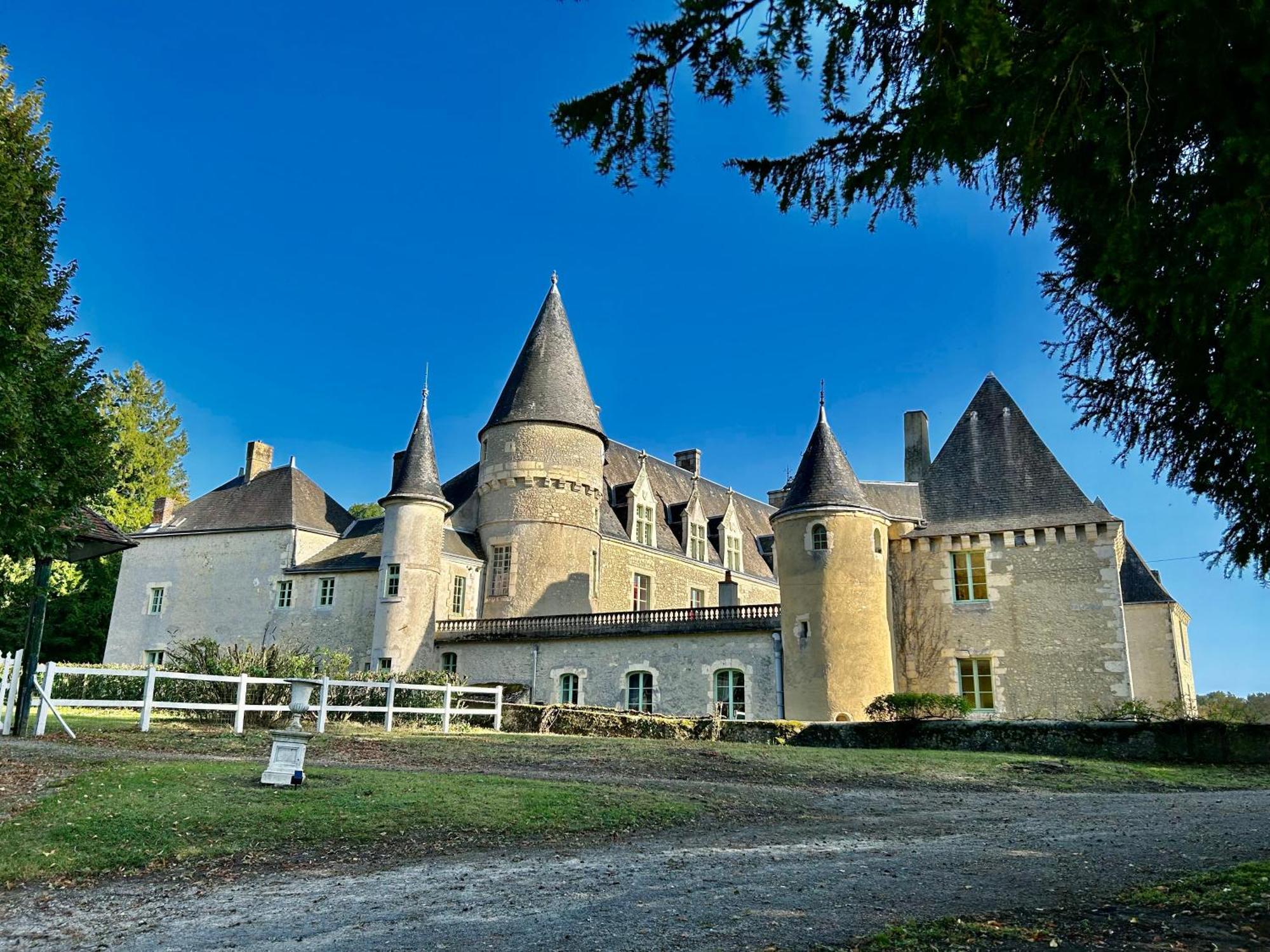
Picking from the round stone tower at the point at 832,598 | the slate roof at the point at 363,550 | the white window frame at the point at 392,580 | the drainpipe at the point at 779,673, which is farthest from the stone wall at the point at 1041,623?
the white window frame at the point at 392,580

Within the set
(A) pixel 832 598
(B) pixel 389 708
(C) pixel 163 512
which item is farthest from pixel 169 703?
(C) pixel 163 512

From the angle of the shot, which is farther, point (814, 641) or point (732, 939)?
point (814, 641)

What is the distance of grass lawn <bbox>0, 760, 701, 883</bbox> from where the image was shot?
677cm

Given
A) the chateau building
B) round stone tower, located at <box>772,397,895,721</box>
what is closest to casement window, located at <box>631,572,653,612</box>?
the chateau building

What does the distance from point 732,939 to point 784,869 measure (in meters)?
1.79

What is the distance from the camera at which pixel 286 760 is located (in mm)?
9156

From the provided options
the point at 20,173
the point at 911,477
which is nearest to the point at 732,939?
the point at 20,173

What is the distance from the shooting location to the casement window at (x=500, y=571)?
96.4 feet

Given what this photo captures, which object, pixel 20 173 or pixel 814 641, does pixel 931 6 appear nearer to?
pixel 20 173

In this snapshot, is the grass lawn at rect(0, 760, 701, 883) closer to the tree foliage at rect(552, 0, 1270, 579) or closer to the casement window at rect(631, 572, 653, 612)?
the tree foliage at rect(552, 0, 1270, 579)

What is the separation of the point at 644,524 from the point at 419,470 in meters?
8.81

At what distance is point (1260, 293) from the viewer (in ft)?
12.0

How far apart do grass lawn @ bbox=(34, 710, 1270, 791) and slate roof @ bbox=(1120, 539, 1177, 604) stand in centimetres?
1952

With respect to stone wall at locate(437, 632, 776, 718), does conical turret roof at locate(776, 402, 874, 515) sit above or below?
above
